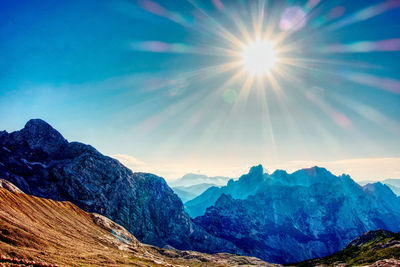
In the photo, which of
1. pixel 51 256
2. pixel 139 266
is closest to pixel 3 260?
pixel 51 256

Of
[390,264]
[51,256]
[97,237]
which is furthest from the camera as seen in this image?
[97,237]

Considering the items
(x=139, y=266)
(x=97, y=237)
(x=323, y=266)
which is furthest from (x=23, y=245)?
(x=323, y=266)

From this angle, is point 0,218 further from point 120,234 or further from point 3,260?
point 120,234

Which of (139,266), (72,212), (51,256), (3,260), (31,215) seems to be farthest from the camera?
(72,212)

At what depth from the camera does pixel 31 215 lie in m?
97.4

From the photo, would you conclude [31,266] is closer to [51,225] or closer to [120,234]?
[51,225]

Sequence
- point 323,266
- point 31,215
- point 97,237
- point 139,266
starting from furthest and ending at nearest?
1. point 323,266
2. point 97,237
3. point 31,215
4. point 139,266

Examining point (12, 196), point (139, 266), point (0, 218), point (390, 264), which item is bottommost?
point (139, 266)

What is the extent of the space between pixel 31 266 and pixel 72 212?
104 meters

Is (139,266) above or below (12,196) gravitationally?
below

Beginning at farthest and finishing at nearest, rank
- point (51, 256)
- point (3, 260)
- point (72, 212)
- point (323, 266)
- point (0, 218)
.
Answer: point (323, 266) < point (72, 212) < point (0, 218) < point (51, 256) < point (3, 260)

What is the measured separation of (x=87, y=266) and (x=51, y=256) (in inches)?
391

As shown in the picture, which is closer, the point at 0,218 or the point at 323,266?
the point at 0,218

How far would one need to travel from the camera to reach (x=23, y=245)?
2473 inches
